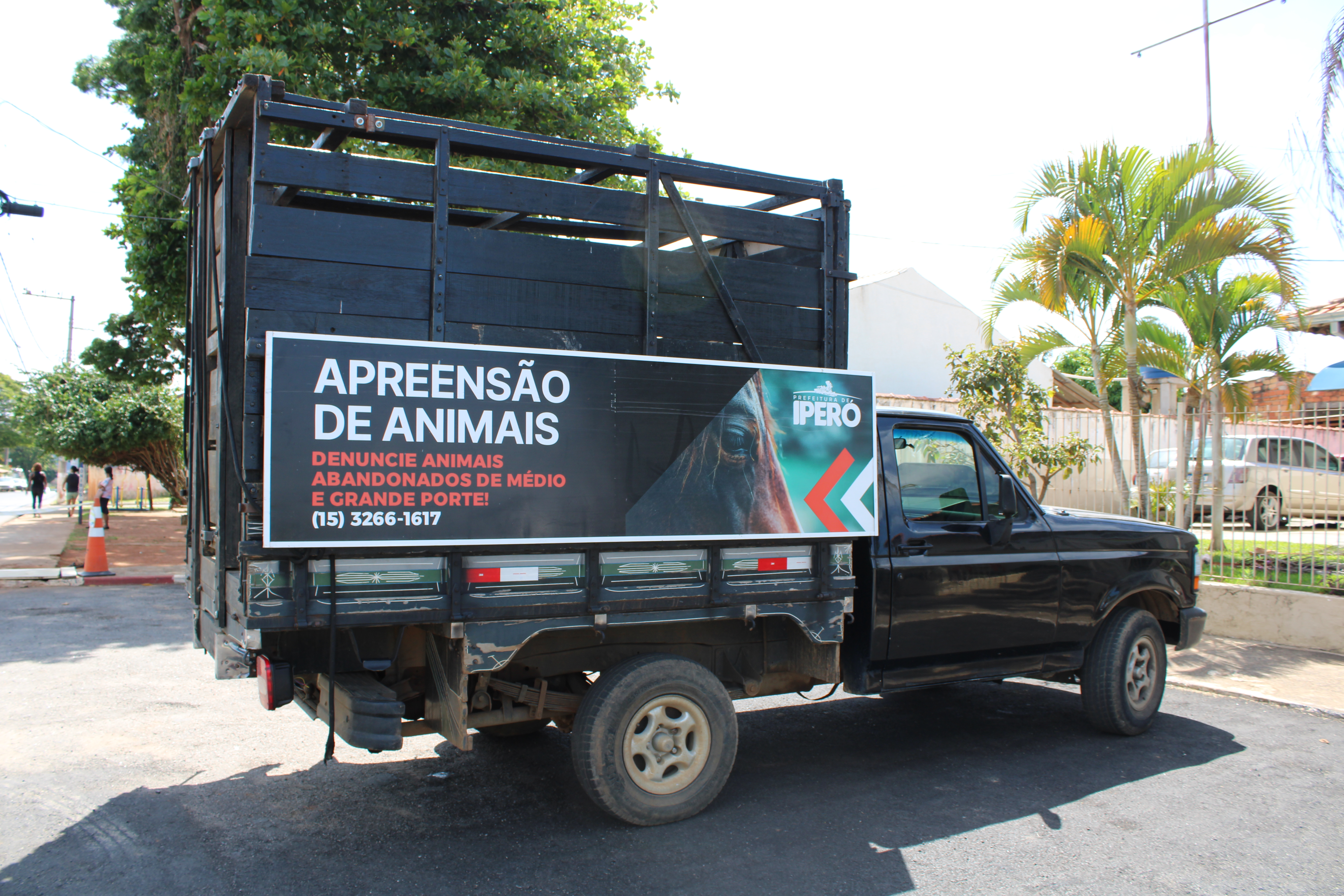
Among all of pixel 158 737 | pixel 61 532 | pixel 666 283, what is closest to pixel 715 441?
pixel 666 283

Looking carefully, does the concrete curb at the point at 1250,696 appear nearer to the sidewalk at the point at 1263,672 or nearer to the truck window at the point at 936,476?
the sidewalk at the point at 1263,672

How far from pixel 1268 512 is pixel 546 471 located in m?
8.22

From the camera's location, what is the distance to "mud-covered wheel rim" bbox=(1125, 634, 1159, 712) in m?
5.84

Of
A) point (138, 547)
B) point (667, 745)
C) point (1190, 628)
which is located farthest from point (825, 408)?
point (138, 547)

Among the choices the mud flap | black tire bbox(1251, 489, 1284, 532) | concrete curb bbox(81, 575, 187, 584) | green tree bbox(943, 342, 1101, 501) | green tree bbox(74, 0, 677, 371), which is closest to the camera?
the mud flap

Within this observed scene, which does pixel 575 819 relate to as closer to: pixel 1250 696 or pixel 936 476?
pixel 936 476

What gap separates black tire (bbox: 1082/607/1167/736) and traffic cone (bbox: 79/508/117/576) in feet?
41.3

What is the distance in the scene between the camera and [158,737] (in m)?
5.51

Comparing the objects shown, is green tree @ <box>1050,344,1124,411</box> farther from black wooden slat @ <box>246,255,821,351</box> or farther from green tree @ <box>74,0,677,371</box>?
black wooden slat @ <box>246,255,821,351</box>

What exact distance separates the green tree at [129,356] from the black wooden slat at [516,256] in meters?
18.2

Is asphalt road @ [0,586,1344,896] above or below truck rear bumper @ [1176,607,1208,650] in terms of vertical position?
below

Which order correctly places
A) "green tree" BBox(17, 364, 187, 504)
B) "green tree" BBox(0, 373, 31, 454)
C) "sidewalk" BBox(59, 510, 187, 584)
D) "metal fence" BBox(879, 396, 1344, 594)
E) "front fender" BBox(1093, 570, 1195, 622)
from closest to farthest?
1. "front fender" BBox(1093, 570, 1195, 622)
2. "metal fence" BBox(879, 396, 1344, 594)
3. "sidewalk" BBox(59, 510, 187, 584)
4. "green tree" BBox(17, 364, 187, 504)
5. "green tree" BBox(0, 373, 31, 454)

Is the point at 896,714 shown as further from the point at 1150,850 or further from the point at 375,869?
the point at 375,869

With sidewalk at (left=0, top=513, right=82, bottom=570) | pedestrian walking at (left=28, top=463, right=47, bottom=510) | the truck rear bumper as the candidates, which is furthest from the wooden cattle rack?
pedestrian walking at (left=28, top=463, right=47, bottom=510)
